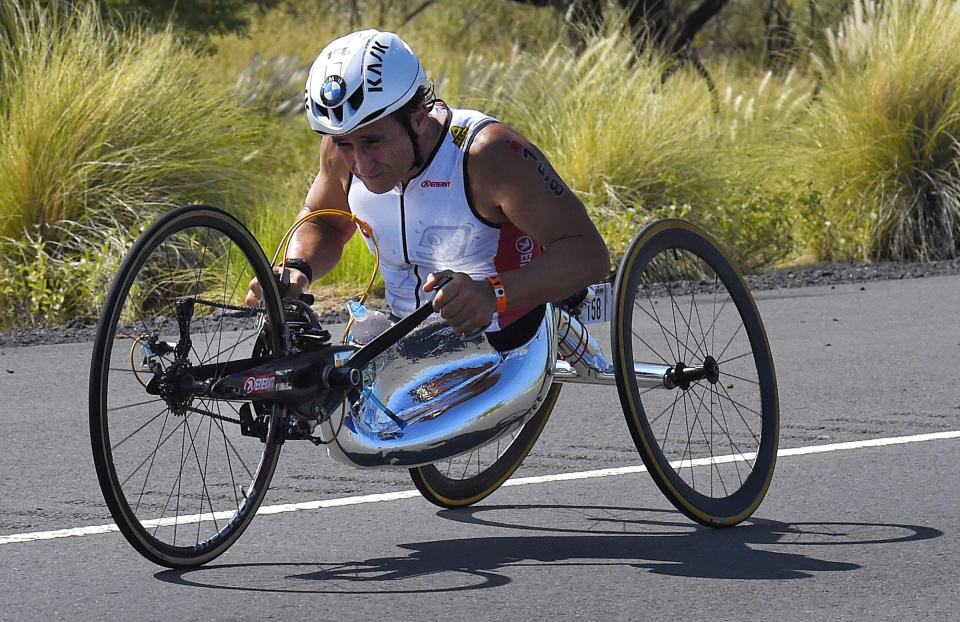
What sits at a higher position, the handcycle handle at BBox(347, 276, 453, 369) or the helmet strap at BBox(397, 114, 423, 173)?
the helmet strap at BBox(397, 114, 423, 173)

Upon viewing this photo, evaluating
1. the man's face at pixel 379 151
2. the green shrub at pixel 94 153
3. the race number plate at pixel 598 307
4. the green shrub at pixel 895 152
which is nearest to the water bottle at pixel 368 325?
the man's face at pixel 379 151

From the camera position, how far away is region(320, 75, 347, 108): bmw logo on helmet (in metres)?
4.48

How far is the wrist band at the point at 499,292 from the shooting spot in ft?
15.1

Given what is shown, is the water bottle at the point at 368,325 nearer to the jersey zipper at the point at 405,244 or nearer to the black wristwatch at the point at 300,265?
the jersey zipper at the point at 405,244

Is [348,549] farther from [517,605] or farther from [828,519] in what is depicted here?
[828,519]

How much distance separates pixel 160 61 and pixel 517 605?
28.8ft

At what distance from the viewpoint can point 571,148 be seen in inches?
518

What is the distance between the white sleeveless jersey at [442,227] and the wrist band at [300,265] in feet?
0.67

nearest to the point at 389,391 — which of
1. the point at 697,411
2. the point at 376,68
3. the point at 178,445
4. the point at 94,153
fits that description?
the point at 376,68

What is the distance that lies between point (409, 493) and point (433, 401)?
1.07 meters

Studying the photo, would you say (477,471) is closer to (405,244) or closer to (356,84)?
(405,244)

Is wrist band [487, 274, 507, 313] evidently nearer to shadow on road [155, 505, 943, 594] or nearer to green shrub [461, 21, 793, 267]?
shadow on road [155, 505, 943, 594]

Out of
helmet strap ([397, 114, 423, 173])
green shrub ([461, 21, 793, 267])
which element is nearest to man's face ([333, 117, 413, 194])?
helmet strap ([397, 114, 423, 173])

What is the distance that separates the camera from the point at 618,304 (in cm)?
489
